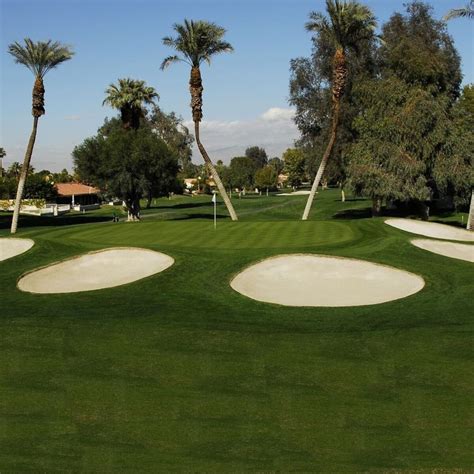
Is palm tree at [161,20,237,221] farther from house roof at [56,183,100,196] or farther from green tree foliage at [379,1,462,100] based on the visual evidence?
house roof at [56,183,100,196]

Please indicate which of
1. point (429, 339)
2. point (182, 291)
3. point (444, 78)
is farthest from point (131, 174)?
point (429, 339)

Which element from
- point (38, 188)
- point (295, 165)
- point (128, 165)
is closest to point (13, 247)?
point (128, 165)

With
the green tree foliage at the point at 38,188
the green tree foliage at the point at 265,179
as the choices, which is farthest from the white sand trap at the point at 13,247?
the green tree foliage at the point at 265,179

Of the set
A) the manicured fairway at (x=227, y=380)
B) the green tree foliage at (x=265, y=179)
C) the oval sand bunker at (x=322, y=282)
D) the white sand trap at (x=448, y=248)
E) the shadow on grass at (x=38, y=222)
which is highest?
the green tree foliage at (x=265, y=179)

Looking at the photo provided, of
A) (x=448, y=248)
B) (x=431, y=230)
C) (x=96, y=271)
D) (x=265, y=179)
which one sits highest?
(x=265, y=179)

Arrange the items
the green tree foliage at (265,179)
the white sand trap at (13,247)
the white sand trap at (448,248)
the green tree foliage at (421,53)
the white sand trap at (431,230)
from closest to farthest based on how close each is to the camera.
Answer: the white sand trap at (448,248)
the white sand trap at (13,247)
the white sand trap at (431,230)
the green tree foliage at (421,53)
the green tree foliage at (265,179)

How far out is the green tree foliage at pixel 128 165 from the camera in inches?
2517

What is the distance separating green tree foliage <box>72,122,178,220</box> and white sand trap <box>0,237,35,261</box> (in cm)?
3235

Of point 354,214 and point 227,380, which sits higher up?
point 354,214

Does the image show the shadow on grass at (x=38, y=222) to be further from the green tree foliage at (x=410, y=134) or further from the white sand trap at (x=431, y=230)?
the white sand trap at (x=431, y=230)

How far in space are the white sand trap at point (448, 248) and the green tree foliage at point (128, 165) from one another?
131ft

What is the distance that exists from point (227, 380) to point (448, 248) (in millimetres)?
20531

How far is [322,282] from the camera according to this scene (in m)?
23.8

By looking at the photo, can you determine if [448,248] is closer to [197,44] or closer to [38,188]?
[197,44]
